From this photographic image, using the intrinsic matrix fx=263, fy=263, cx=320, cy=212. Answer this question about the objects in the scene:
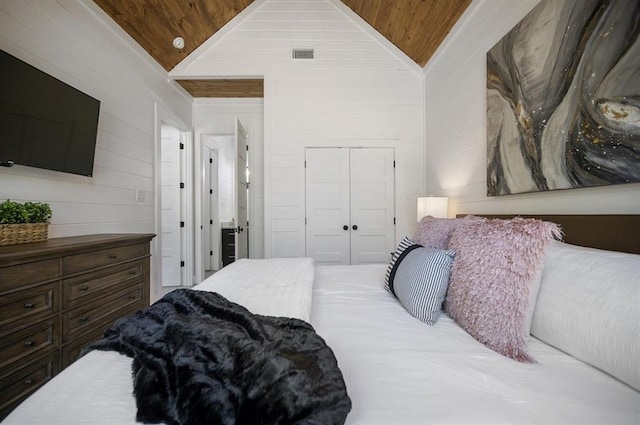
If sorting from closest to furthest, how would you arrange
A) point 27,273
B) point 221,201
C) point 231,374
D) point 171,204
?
point 231,374 < point 27,273 < point 171,204 < point 221,201

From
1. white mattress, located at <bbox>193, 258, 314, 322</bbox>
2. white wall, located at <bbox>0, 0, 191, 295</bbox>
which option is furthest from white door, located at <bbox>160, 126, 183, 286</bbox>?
white mattress, located at <bbox>193, 258, 314, 322</bbox>

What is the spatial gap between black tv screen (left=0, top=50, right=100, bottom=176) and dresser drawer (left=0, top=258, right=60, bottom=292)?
672 millimetres

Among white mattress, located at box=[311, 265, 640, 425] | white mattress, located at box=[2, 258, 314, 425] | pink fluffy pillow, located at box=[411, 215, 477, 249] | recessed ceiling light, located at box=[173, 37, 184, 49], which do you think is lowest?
white mattress, located at box=[311, 265, 640, 425]

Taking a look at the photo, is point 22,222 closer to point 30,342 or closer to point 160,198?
point 30,342

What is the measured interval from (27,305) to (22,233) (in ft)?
1.43

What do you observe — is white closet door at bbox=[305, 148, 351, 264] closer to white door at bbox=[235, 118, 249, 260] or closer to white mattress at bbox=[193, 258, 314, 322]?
white door at bbox=[235, 118, 249, 260]

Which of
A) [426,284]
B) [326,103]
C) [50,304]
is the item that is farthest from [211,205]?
[426,284]

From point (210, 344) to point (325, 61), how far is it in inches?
144

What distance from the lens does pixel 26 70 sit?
1582 mm

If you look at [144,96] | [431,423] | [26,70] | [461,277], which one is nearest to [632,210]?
[461,277]

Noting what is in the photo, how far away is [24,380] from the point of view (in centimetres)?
130

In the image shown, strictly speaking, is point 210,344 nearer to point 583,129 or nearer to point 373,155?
point 583,129

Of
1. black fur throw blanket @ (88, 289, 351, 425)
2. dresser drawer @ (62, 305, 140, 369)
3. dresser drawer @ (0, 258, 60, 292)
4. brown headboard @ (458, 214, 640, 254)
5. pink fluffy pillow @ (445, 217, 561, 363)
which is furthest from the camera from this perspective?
dresser drawer @ (62, 305, 140, 369)

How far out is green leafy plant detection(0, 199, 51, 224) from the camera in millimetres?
1416
